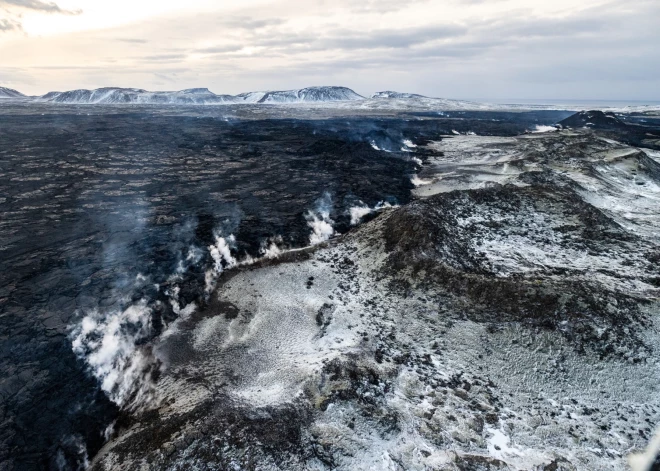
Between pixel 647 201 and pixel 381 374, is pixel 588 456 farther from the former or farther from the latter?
pixel 647 201

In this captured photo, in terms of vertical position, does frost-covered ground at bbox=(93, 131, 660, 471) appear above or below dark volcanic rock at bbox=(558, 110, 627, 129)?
below

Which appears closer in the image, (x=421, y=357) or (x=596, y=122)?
(x=421, y=357)

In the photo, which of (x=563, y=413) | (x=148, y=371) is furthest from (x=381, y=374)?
(x=148, y=371)

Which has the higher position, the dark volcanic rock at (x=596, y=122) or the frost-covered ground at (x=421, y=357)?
the dark volcanic rock at (x=596, y=122)

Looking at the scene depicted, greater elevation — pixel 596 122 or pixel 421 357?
pixel 596 122

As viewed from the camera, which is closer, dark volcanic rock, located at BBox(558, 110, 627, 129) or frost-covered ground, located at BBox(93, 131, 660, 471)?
frost-covered ground, located at BBox(93, 131, 660, 471)

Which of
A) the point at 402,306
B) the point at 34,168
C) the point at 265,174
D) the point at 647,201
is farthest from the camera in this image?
the point at 265,174

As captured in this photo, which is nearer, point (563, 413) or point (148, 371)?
point (563, 413)

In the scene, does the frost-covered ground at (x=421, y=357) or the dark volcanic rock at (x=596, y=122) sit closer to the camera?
the frost-covered ground at (x=421, y=357)
